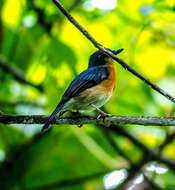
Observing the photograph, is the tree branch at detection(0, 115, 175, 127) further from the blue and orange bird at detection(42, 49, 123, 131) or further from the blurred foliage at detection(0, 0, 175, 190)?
the blurred foliage at detection(0, 0, 175, 190)

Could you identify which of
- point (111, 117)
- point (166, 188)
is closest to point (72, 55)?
point (111, 117)

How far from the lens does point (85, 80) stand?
523cm

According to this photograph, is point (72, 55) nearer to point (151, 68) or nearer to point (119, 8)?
point (119, 8)

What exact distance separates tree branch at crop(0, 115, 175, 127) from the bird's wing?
56cm

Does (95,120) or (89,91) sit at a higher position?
(89,91)

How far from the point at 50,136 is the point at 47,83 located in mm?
985

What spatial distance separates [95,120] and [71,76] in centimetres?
131

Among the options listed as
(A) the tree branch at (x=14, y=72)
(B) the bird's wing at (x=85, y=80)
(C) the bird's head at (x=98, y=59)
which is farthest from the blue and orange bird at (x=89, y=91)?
(A) the tree branch at (x=14, y=72)

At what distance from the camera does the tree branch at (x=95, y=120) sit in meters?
3.70

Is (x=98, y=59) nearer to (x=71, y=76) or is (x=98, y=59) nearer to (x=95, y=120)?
(x=71, y=76)

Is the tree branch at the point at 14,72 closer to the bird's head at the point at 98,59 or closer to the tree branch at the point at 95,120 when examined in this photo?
the bird's head at the point at 98,59

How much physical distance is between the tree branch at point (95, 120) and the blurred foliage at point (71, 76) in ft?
2.37

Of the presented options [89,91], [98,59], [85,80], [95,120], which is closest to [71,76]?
[85,80]

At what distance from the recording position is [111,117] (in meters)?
3.97
